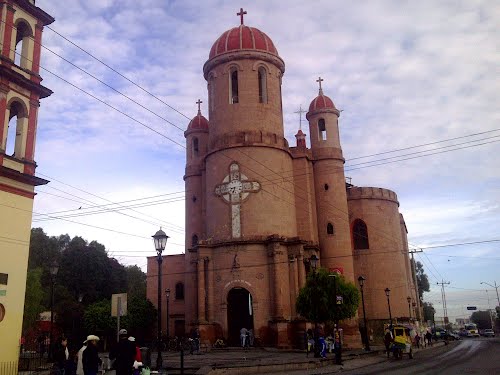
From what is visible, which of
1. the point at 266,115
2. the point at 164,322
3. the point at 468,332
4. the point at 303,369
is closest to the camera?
the point at 303,369

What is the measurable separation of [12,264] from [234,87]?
86.2ft

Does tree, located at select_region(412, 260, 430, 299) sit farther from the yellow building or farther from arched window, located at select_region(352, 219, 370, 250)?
the yellow building

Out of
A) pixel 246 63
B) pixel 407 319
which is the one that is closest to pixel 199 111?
pixel 246 63

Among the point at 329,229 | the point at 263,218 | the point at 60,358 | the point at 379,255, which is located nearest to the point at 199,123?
the point at 263,218

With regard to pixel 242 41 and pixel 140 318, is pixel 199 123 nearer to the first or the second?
pixel 242 41

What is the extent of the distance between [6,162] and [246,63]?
24.8 metres

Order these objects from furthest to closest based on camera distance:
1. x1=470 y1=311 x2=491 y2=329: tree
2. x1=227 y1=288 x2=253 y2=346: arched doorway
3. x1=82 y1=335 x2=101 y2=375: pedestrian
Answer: x1=470 y1=311 x2=491 y2=329: tree → x1=227 y1=288 x2=253 y2=346: arched doorway → x1=82 y1=335 x2=101 y2=375: pedestrian

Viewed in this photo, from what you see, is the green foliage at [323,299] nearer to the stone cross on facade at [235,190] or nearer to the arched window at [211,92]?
the stone cross on facade at [235,190]

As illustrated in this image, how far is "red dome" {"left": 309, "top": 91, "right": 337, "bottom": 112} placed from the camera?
44375 mm

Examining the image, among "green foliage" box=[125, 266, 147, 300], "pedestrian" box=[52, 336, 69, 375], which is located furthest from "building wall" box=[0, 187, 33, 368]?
"green foliage" box=[125, 266, 147, 300]

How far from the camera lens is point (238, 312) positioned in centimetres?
3934

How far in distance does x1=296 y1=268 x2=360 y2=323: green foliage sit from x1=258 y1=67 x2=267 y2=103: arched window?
16.0 m

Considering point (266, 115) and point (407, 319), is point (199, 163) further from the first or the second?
point (407, 319)

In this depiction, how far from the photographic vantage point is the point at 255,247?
35.0m
